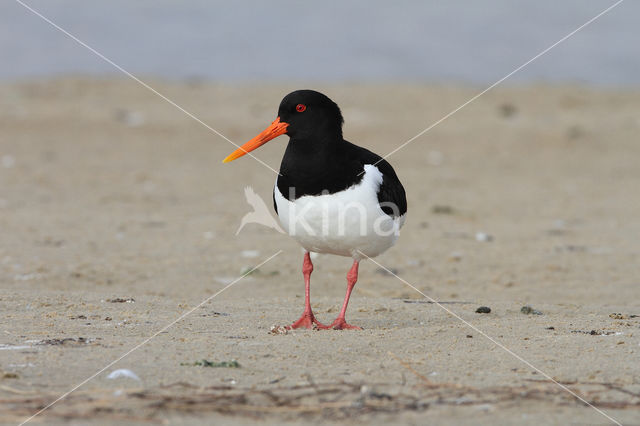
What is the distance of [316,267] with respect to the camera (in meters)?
7.76

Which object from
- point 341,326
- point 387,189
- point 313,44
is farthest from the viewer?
point 313,44

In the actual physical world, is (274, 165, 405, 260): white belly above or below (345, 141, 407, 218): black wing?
below

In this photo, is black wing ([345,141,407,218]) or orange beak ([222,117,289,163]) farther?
orange beak ([222,117,289,163])

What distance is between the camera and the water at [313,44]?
2006 cm

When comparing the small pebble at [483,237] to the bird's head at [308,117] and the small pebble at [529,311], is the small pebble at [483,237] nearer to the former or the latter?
the small pebble at [529,311]

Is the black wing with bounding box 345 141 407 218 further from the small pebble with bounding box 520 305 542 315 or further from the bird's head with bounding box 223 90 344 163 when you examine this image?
the small pebble with bounding box 520 305 542 315

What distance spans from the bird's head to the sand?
3.94ft

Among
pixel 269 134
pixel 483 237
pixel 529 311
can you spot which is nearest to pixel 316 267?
pixel 483 237

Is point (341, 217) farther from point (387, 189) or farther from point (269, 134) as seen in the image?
point (269, 134)

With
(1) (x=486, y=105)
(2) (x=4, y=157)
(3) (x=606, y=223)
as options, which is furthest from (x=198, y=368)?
(1) (x=486, y=105)

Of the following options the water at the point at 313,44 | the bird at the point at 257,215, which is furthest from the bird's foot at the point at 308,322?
the water at the point at 313,44

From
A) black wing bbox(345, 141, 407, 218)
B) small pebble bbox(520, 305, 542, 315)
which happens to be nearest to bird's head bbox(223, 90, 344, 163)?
black wing bbox(345, 141, 407, 218)

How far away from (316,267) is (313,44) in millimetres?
15351

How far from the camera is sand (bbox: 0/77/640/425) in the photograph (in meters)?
3.68
